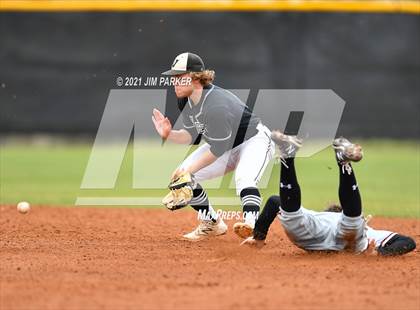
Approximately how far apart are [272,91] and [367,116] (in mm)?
2354

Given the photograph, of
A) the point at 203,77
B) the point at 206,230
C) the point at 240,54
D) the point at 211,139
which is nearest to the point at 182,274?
the point at 211,139

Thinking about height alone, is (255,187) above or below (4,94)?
above

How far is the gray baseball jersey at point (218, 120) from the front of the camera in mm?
8078

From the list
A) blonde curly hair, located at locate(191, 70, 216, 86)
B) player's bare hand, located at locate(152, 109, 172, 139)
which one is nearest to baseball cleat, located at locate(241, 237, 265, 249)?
player's bare hand, located at locate(152, 109, 172, 139)

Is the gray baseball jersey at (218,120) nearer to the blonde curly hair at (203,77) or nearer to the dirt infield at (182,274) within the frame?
the blonde curly hair at (203,77)

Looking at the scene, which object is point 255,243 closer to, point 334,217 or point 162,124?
point 334,217

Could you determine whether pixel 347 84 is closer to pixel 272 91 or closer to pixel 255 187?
pixel 272 91

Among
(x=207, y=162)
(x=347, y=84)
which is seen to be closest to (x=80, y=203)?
(x=207, y=162)

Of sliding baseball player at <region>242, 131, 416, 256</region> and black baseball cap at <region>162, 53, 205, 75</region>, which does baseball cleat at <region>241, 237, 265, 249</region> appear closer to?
sliding baseball player at <region>242, 131, 416, 256</region>

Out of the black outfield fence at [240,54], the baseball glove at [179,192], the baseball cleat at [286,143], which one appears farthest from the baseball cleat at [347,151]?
the black outfield fence at [240,54]

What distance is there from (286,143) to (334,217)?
A: 2.94ft

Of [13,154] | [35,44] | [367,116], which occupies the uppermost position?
[35,44]

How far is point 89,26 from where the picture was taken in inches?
776

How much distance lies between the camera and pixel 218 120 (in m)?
8.05
